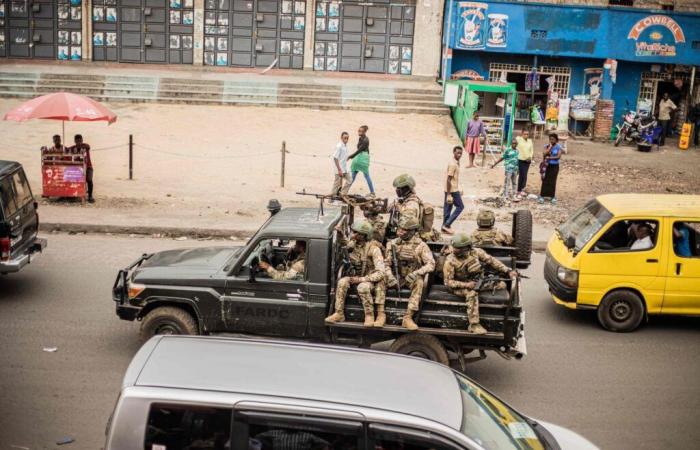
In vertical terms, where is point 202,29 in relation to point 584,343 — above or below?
above

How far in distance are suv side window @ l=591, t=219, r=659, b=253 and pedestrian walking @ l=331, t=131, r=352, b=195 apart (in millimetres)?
7468

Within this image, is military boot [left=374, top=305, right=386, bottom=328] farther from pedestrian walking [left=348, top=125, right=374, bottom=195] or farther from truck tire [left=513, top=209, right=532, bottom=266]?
pedestrian walking [left=348, top=125, right=374, bottom=195]

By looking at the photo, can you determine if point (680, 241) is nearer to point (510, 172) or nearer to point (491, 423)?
point (491, 423)

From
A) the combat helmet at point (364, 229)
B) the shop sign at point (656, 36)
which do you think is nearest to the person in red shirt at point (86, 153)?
the combat helmet at point (364, 229)

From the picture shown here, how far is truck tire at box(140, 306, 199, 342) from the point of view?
9.99 m

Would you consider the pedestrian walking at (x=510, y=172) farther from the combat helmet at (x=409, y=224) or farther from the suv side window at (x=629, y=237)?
the combat helmet at (x=409, y=224)

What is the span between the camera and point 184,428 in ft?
18.1

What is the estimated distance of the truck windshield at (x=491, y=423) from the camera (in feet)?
18.6

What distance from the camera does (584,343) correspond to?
11625 mm

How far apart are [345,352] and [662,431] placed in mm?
4452

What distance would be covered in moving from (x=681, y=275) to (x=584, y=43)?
808 inches

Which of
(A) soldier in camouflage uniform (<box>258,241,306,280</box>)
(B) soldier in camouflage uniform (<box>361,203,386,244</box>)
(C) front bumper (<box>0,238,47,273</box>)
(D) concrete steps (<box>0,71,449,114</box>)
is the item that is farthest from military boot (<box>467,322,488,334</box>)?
(D) concrete steps (<box>0,71,449,114</box>)

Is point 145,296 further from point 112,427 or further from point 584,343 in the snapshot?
point 584,343

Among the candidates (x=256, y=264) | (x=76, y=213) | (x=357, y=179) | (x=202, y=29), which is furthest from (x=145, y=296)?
(x=202, y=29)
